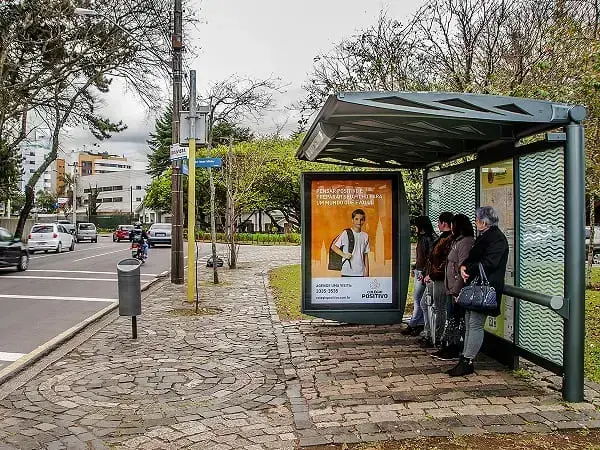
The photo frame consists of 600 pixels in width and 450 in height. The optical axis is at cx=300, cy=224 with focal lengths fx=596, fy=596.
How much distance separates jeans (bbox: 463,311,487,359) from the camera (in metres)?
6.02

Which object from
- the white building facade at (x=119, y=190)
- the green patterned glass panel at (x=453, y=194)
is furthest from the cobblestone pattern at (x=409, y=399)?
the white building facade at (x=119, y=190)

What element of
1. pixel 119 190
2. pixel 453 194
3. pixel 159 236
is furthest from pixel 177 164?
pixel 119 190

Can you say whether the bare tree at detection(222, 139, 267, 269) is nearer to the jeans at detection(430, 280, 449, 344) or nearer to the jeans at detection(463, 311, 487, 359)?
the jeans at detection(430, 280, 449, 344)

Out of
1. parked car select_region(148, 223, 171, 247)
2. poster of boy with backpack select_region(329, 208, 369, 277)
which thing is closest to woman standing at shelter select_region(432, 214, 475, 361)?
poster of boy with backpack select_region(329, 208, 369, 277)

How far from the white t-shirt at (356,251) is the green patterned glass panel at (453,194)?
1.32m

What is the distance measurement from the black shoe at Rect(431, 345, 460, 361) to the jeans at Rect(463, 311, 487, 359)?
29.4 inches

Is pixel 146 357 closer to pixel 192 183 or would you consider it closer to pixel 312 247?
pixel 312 247

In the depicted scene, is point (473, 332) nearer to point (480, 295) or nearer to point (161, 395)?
point (480, 295)

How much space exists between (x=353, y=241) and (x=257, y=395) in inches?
131

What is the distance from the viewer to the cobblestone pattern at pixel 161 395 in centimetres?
473

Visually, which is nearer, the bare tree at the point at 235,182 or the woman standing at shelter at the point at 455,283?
the woman standing at shelter at the point at 455,283

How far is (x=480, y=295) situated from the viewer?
579cm

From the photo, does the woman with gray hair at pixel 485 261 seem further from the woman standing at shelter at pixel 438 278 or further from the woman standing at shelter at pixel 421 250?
the woman standing at shelter at pixel 421 250

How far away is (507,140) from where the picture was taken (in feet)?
20.8
